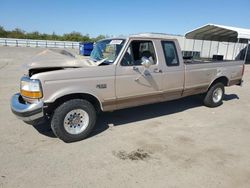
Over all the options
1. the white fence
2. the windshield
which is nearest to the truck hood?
the windshield

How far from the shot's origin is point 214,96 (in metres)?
7.14

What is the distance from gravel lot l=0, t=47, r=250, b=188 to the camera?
333cm

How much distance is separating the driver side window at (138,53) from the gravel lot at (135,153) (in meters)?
1.48

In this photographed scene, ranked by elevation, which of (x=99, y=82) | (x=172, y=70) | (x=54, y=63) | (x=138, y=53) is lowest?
(x=99, y=82)

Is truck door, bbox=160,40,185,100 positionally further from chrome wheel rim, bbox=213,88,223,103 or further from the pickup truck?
chrome wheel rim, bbox=213,88,223,103

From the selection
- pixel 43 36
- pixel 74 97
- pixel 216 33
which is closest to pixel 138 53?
pixel 74 97

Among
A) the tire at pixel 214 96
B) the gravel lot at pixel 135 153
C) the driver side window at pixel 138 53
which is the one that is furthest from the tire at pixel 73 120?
the tire at pixel 214 96

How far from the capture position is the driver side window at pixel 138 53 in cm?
486

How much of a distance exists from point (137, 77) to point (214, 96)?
10.9 ft

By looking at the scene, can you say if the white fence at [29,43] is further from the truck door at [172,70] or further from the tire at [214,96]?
the truck door at [172,70]

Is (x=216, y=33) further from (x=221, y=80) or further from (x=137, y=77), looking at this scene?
(x=137, y=77)

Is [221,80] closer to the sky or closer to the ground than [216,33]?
closer to the ground

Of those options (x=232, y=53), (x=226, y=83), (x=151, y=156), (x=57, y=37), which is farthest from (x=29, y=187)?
(x=57, y=37)

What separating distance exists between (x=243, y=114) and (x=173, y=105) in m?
1.97
